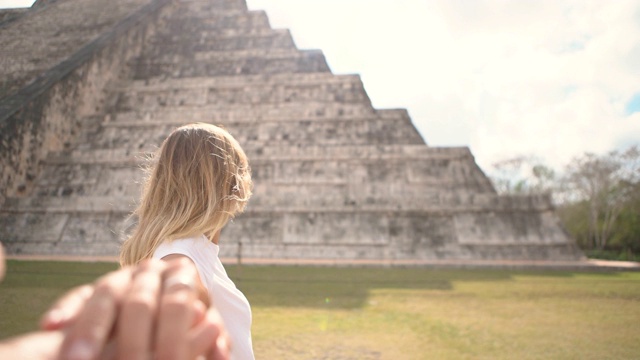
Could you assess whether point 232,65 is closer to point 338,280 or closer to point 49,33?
point 49,33

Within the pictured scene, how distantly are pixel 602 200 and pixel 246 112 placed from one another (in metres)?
21.1

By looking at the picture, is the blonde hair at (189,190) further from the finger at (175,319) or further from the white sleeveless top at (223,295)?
the finger at (175,319)

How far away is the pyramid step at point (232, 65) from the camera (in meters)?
14.0

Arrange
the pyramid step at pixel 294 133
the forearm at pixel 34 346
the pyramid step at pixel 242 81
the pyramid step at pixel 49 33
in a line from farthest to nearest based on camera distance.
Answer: the pyramid step at pixel 49 33
the pyramid step at pixel 242 81
the pyramid step at pixel 294 133
the forearm at pixel 34 346

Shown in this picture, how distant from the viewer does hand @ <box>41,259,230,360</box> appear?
0.53 m

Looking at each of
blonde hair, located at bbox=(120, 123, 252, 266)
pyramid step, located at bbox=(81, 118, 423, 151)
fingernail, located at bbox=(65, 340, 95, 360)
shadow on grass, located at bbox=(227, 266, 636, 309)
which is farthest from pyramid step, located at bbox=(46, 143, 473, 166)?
fingernail, located at bbox=(65, 340, 95, 360)

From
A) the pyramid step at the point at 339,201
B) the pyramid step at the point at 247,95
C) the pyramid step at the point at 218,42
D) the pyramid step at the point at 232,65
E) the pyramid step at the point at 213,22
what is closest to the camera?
the pyramid step at the point at 339,201

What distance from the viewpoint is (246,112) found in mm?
12281

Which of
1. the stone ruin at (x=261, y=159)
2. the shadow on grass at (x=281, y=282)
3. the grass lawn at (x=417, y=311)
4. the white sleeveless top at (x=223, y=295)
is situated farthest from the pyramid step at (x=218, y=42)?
the white sleeveless top at (x=223, y=295)

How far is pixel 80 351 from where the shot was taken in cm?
51

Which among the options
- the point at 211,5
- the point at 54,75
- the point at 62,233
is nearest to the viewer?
the point at 62,233

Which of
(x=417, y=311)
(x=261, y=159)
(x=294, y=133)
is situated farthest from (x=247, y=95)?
(x=417, y=311)

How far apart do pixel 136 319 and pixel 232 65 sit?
14.8m

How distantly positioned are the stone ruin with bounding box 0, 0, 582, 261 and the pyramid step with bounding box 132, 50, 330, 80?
5 centimetres
